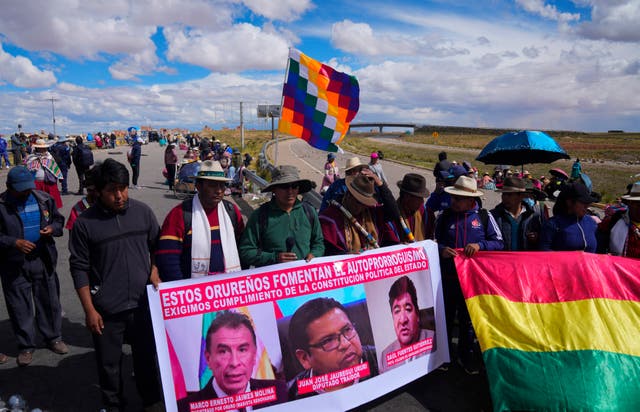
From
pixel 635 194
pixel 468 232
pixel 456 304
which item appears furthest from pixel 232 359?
pixel 635 194

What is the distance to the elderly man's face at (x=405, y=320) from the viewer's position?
4.05m

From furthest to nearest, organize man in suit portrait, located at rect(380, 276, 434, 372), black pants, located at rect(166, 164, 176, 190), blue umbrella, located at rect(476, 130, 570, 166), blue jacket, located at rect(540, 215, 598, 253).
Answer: black pants, located at rect(166, 164, 176, 190) → blue umbrella, located at rect(476, 130, 570, 166) → blue jacket, located at rect(540, 215, 598, 253) → man in suit portrait, located at rect(380, 276, 434, 372)

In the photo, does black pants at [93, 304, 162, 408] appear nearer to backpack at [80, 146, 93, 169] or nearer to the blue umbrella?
the blue umbrella

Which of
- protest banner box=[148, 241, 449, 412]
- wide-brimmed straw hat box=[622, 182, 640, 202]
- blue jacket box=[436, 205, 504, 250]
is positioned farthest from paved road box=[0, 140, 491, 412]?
wide-brimmed straw hat box=[622, 182, 640, 202]

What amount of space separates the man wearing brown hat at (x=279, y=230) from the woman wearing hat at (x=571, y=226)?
246 cm

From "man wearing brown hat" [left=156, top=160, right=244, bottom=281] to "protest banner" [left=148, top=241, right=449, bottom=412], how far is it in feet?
0.64

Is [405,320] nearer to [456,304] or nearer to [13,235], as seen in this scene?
[456,304]

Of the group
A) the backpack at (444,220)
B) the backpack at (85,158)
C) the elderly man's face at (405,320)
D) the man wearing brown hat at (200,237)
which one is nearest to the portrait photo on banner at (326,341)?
the elderly man's face at (405,320)

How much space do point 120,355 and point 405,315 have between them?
2.54 m

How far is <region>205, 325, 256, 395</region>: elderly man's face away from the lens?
3344mm

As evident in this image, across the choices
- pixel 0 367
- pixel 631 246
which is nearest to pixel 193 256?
pixel 0 367

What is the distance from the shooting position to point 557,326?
152 inches
